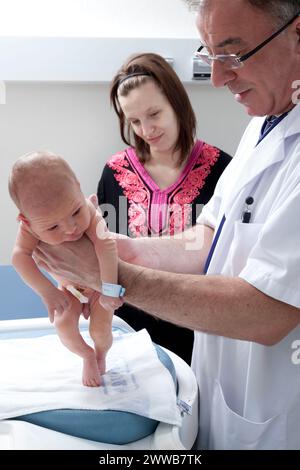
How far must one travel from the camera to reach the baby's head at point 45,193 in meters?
1.13

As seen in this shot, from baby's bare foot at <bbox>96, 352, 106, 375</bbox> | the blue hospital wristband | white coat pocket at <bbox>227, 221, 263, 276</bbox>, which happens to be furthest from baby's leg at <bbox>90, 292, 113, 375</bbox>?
white coat pocket at <bbox>227, 221, 263, 276</bbox>

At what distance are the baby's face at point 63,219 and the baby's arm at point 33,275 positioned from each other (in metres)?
0.06

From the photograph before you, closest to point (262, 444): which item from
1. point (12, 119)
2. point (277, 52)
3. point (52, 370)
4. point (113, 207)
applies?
point (52, 370)

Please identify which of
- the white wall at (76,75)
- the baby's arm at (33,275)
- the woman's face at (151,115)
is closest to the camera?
the baby's arm at (33,275)

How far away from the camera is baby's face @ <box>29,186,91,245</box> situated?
1159 mm

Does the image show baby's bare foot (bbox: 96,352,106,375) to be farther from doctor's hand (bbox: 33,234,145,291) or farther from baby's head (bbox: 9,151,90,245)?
baby's head (bbox: 9,151,90,245)

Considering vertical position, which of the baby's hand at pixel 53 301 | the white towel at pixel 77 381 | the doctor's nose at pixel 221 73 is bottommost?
the white towel at pixel 77 381

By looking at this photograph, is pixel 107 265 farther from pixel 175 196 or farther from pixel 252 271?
pixel 175 196

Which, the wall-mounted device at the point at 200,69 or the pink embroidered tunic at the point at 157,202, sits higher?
the wall-mounted device at the point at 200,69

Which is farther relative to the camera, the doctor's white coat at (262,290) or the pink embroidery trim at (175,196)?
the pink embroidery trim at (175,196)

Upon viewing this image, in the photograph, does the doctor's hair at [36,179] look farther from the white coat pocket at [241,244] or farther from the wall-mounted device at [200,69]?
the wall-mounted device at [200,69]

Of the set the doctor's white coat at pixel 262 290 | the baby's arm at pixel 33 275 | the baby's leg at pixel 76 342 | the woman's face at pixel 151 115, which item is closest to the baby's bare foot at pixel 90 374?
the baby's leg at pixel 76 342

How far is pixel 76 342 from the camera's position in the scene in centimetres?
135
